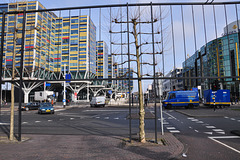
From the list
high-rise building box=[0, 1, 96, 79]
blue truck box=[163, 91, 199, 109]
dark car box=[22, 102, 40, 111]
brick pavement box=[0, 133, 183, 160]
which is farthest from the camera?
dark car box=[22, 102, 40, 111]

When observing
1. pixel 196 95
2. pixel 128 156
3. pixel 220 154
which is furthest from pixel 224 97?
pixel 128 156

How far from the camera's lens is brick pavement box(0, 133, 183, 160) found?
5352mm

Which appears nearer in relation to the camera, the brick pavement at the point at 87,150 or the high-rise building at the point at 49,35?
the brick pavement at the point at 87,150

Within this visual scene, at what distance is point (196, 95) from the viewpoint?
1066 inches

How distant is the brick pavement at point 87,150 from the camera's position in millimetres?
5352

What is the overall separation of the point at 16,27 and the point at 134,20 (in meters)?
5.74

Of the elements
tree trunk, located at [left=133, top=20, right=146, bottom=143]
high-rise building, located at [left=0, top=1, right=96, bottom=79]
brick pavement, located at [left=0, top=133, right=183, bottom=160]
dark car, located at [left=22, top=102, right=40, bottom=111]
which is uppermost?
high-rise building, located at [left=0, top=1, right=96, bottom=79]

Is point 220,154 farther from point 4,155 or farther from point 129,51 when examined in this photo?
point 4,155

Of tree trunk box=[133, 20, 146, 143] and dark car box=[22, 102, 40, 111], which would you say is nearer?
tree trunk box=[133, 20, 146, 143]

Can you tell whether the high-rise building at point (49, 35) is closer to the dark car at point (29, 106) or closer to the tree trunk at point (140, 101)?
the tree trunk at point (140, 101)

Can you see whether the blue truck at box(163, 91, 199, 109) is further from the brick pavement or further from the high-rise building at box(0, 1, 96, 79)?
the brick pavement

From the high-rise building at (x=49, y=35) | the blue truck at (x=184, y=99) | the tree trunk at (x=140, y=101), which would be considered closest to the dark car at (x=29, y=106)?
the high-rise building at (x=49, y=35)

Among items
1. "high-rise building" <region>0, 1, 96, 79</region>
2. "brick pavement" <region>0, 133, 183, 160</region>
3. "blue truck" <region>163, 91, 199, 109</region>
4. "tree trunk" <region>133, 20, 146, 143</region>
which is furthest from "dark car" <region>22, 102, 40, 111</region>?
"tree trunk" <region>133, 20, 146, 143</region>

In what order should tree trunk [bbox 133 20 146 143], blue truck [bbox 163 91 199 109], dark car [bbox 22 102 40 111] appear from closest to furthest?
tree trunk [bbox 133 20 146 143] < blue truck [bbox 163 91 199 109] < dark car [bbox 22 102 40 111]
